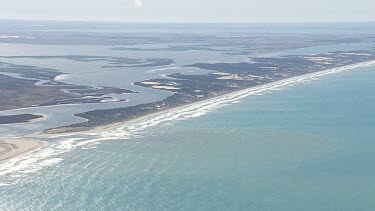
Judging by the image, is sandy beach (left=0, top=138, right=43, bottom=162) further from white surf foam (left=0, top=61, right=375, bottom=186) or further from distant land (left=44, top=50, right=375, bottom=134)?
distant land (left=44, top=50, right=375, bottom=134)

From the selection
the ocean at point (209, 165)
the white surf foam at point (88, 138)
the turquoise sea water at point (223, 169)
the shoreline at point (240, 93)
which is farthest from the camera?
the shoreline at point (240, 93)

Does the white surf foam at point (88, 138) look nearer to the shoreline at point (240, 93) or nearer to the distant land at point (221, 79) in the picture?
the shoreline at point (240, 93)

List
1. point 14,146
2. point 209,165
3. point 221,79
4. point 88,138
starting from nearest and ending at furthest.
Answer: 1. point 209,165
2. point 14,146
3. point 88,138
4. point 221,79

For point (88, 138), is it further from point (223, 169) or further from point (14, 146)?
point (223, 169)

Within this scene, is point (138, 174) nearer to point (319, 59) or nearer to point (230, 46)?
point (319, 59)

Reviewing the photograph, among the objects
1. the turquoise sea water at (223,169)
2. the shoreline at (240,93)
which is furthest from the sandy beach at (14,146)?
the turquoise sea water at (223,169)

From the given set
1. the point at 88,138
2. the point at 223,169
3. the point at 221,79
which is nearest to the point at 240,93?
the point at 221,79

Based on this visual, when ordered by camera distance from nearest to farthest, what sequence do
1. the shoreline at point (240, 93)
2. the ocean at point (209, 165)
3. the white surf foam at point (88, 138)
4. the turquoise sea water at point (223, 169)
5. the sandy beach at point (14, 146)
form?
the turquoise sea water at point (223, 169)
the ocean at point (209, 165)
the white surf foam at point (88, 138)
the sandy beach at point (14, 146)
the shoreline at point (240, 93)
